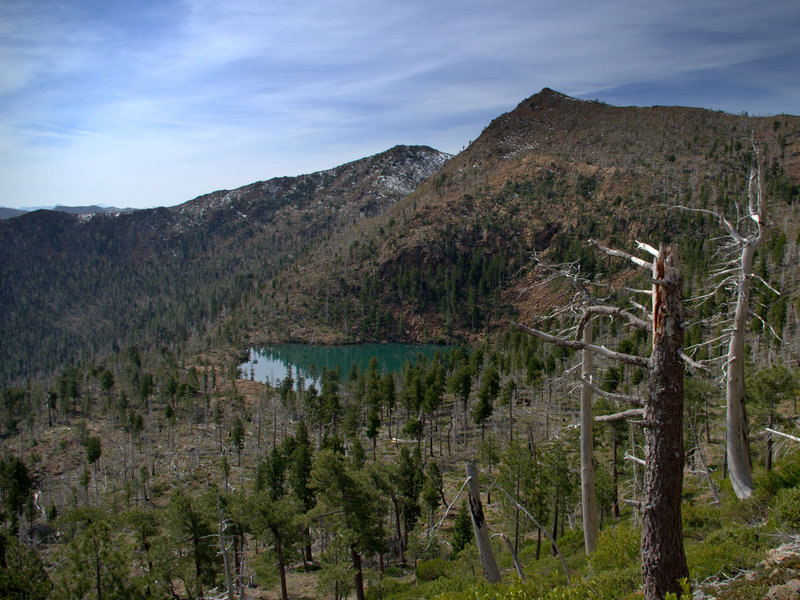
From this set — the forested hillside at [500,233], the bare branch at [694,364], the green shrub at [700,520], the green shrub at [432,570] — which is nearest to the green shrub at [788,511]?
the green shrub at [700,520]

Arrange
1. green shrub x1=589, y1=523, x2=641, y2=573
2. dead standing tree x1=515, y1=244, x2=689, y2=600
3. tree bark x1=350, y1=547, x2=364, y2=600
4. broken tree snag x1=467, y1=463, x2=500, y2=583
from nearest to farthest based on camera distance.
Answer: dead standing tree x1=515, y1=244, x2=689, y2=600 → broken tree snag x1=467, y1=463, x2=500, y2=583 → green shrub x1=589, y1=523, x2=641, y2=573 → tree bark x1=350, y1=547, x2=364, y2=600

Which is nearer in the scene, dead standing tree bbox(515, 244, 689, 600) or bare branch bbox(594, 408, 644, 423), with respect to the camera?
bare branch bbox(594, 408, 644, 423)

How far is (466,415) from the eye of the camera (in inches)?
2126

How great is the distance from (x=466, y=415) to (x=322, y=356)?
61.8m

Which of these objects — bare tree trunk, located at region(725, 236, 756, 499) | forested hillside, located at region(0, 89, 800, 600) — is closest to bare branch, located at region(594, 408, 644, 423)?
forested hillside, located at region(0, 89, 800, 600)

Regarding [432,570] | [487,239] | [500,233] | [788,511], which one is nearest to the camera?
[788,511]

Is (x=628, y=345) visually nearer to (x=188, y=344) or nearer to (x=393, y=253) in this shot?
(x=393, y=253)

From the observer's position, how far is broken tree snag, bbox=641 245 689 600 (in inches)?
191

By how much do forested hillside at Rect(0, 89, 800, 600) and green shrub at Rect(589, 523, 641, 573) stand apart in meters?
0.06

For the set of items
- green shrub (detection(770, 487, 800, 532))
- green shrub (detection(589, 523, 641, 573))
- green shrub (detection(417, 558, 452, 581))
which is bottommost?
green shrub (detection(417, 558, 452, 581))

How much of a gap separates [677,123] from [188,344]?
656 ft

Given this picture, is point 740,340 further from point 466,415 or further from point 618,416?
point 466,415

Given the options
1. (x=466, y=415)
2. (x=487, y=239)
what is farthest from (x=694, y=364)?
(x=487, y=239)

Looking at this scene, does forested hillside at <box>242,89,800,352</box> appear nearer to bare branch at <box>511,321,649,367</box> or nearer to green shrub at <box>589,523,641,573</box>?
green shrub at <box>589,523,641,573</box>
